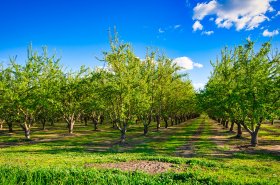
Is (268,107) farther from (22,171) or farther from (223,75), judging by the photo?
(22,171)

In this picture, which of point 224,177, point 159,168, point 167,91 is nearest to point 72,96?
point 167,91

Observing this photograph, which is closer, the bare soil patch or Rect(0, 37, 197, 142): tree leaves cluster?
the bare soil patch

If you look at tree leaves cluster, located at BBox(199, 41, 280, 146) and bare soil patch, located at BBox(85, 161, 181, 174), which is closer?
bare soil patch, located at BBox(85, 161, 181, 174)

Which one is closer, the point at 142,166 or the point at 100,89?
the point at 142,166

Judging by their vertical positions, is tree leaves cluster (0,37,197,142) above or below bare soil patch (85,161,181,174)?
above

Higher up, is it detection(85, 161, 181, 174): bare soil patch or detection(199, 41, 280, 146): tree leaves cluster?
detection(199, 41, 280, 146): tree leaves cluster

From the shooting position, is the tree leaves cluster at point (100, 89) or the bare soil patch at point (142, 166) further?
the tree leaves cluster at point (100, 89)

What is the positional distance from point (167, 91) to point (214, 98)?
21544mm

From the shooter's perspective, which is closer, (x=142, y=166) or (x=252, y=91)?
(x=142, y=166)

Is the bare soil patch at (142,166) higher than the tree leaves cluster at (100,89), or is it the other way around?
the tree leaves cluster at (100,89)

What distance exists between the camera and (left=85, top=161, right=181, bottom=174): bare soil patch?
2122 centimetres

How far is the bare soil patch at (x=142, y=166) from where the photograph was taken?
21219 mm

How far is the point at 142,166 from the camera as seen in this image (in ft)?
74.0

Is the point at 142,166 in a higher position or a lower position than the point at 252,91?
lower
